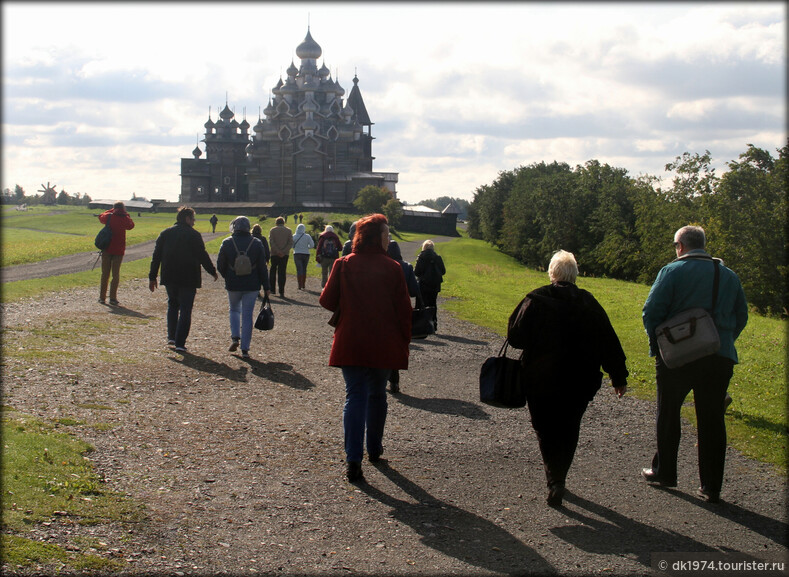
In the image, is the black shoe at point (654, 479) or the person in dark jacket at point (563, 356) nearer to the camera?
the person in dark jacket at point (563, 356)

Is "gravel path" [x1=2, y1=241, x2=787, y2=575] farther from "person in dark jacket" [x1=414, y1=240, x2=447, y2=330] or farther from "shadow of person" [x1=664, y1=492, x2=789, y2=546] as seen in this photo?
"person in dark jacket" [x1=414, y1=240, x2=447, y2=330]

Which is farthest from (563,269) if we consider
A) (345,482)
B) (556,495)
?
(345,482)

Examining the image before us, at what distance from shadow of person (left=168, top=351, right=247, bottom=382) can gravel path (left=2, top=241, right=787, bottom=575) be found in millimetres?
58


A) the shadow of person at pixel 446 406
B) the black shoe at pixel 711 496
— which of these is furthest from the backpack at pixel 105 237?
the black shoe at pixel 711 496

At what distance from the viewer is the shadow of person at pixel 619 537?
5840 mm

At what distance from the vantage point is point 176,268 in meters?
13.2

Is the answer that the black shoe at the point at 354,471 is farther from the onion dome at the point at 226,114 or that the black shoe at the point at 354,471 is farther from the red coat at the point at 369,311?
the onion dome at the point at 226,114

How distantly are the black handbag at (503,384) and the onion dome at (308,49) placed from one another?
101356 mm

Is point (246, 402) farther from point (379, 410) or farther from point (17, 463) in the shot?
point (17, 463)

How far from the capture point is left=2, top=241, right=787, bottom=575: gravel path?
18.6 ft

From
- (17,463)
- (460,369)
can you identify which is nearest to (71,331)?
(460,369)

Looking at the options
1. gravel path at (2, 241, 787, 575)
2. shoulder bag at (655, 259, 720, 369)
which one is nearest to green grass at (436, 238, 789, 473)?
gravel path at (2, 241, 787, 575)

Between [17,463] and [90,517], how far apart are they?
1177 millimetres

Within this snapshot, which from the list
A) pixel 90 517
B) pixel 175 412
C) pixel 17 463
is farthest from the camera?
pixel 175 412
